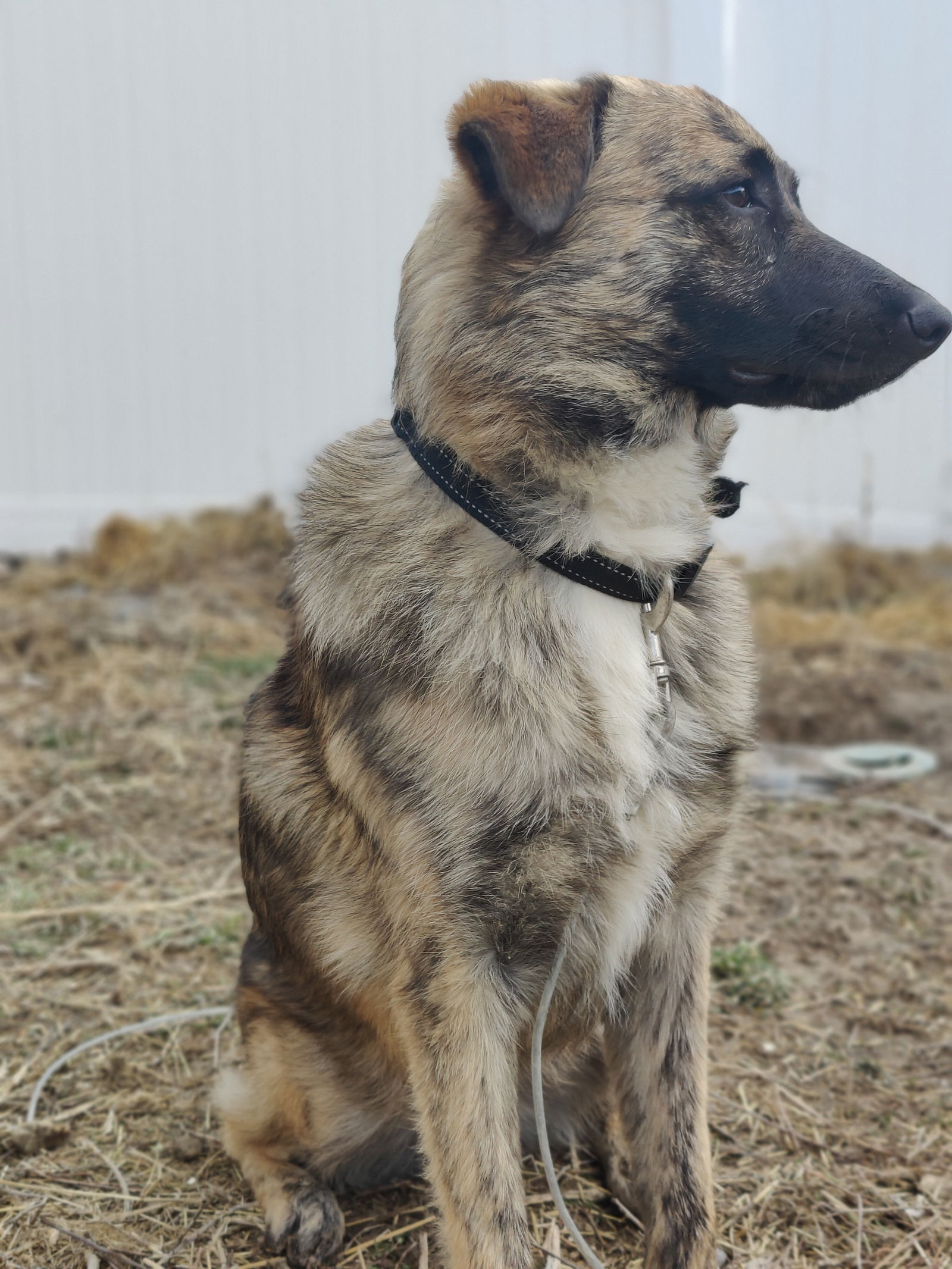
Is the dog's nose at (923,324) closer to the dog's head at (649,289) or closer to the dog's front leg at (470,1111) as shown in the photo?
the dog's head at (649,289)

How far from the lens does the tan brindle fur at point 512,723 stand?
1707 mm

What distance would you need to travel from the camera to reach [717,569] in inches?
83.2

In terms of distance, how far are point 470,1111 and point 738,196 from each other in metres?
1.53

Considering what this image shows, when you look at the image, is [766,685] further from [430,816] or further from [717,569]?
[430,816]

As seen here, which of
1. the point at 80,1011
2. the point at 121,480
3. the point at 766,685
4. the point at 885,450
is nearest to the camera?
the point at 80,1011

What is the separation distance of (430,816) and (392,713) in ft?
0.56

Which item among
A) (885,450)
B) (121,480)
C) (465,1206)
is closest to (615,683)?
(465,1206)

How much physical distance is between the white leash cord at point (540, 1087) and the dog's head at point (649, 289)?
0.85 metres

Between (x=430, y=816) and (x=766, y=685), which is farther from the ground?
(x=430, y=816)

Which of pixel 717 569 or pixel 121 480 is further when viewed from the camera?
pixel 121 480

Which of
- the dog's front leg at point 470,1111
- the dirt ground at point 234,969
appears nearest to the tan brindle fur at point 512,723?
the dog's front leg at point 470,1111

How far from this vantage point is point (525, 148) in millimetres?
1745

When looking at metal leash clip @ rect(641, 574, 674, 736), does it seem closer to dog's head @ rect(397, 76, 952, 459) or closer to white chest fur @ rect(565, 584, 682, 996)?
white chest fur @ rect(565, 584, 682, 996)

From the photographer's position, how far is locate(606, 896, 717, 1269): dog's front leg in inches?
75.8
